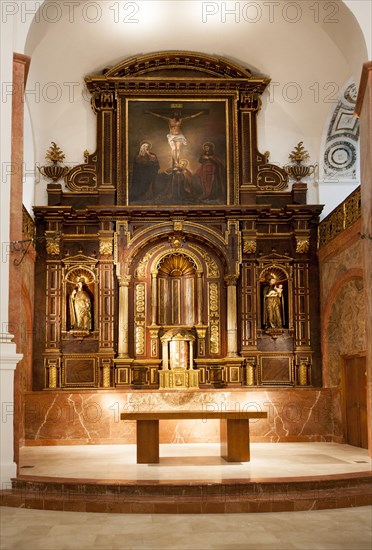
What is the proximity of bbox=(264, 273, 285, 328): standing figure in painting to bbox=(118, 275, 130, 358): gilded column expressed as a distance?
3101 mm

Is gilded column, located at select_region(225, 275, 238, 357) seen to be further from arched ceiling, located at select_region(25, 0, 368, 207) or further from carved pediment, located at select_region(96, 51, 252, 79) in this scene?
carved pediment, located at select_region(96, 51, 252, 79)

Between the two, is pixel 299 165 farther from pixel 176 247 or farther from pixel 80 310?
pixel 80 310

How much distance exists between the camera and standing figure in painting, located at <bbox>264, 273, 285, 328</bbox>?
705 inches

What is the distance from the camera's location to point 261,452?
1422 cm

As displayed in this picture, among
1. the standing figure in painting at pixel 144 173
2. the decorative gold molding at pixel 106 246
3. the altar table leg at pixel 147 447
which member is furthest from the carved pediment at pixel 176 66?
the altar table leg at pixel 147 447

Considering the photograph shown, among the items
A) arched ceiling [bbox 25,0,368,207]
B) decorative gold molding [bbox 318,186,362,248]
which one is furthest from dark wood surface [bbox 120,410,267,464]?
arched ceiling [bbox 25,0,368,207]

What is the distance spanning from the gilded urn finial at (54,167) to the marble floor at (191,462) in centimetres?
611

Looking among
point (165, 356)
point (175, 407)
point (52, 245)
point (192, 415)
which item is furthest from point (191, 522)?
point (52, 245)

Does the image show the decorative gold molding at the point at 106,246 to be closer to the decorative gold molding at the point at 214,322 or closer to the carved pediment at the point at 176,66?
the decorative gold molding at the point at 214,322

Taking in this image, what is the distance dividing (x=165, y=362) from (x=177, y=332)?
2.32ft

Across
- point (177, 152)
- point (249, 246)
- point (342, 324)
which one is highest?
point (177, 152)

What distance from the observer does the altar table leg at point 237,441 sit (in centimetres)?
1247

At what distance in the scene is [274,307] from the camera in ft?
58.9

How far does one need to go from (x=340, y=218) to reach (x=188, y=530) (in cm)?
917
